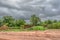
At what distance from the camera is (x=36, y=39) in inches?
472

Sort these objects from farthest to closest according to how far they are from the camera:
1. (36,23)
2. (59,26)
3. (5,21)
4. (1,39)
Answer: (5,21) < (36,23) < (59,26) < (1,39)

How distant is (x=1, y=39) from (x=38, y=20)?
33333mm

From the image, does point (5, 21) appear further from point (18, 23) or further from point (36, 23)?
point (36, 23)

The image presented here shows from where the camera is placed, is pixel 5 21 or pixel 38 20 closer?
pixel 38 20

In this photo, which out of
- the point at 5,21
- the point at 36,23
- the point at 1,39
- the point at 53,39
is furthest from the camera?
the point at 5,21

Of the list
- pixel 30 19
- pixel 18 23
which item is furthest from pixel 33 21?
pixel 18 23

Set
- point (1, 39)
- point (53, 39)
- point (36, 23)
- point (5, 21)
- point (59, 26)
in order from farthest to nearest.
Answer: point (5, 21) → point (36, 23) → point (59, 26) → point (53, 39) → point (1, 39)

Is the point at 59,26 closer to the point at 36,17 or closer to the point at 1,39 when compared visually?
the point at 36,17

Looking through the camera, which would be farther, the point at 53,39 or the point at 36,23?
the point at 36,23

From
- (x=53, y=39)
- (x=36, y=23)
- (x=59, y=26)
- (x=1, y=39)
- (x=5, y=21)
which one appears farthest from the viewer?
(x=5, y=21)

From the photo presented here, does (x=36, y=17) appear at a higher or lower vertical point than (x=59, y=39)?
higher

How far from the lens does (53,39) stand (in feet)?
40.5

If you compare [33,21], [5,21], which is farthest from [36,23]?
[5,21]

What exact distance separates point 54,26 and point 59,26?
939 millimetres
